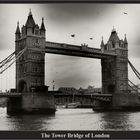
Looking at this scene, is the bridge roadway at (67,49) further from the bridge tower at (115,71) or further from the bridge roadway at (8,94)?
the bridge tower at (115,71)

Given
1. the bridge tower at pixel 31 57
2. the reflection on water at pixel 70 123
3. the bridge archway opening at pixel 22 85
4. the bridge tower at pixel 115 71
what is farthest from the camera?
the bridge tower at pixel 115 71

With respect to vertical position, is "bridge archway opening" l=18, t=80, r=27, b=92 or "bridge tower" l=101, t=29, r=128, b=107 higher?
"bridge tower" l=101, t=29, r=128, b=107

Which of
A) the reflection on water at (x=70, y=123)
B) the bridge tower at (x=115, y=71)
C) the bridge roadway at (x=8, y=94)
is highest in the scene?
the bridge tower at (x=115, y=71)

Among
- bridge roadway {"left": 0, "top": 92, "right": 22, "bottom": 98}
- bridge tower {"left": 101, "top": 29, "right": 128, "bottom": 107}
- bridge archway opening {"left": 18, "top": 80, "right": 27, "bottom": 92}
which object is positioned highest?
bridge tower {"left": 101, "top": 29, "right": 128, "bottom": 107}

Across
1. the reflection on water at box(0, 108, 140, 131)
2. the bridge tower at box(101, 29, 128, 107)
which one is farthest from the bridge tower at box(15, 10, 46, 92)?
the reflection on water at box(0, 108, 140, 131)

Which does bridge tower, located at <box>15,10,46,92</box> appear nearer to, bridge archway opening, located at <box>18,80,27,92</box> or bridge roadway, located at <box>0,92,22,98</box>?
bridge archway opening, located at <box>18,80,27,92</box>
